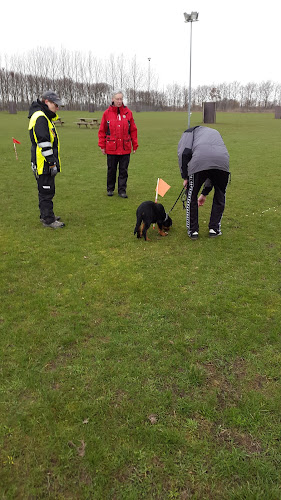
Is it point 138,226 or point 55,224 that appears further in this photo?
point 55,224

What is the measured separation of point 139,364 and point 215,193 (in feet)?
10.1

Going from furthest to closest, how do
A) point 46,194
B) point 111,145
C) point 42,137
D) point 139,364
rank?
point 111,145 → point 46,194 → point 42,137 → point 139,364

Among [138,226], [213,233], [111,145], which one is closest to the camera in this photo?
[138,226]

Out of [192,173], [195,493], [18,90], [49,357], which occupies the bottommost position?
[195,493]

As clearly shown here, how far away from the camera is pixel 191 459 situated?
1937mm

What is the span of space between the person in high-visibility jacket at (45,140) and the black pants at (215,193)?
7.03 feet

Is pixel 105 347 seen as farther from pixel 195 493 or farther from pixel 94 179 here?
pixel 94 179

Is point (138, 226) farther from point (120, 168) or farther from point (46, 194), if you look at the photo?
point (120, 168)

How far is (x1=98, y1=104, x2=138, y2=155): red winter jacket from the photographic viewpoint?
6812 millimetres

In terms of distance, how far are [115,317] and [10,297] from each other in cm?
122

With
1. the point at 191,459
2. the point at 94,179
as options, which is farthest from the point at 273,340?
the point at 94,179

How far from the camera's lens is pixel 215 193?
488cm

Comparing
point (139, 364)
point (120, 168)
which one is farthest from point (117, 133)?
point (139, 364)

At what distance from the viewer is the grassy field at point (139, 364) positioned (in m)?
1.88
